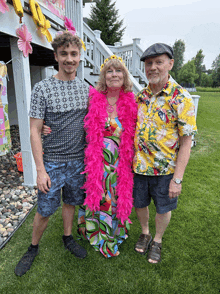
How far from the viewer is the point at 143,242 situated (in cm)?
213

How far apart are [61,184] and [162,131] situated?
0.95 meters

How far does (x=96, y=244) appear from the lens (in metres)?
2.08

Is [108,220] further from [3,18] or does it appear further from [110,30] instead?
[110,30]

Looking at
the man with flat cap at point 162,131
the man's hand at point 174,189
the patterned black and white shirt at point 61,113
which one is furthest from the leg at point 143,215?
the patterned black and white shirt at point 61,113

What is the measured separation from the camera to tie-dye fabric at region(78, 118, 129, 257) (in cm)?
182

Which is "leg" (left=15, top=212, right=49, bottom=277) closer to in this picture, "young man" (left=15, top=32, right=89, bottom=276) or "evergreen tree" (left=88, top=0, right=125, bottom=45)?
"young man" (left=15, top=32, right=89, bottom=276)

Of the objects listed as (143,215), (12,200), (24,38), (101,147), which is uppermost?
(24,38)

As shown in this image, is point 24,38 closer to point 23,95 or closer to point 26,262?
point 23,95

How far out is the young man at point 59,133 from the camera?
159 centimetres

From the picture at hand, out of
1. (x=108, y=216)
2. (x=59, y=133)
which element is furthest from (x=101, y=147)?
(x=108, y=216)

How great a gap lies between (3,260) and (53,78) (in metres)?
1.76

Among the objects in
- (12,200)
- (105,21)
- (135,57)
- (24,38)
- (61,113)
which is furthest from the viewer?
(105,21)

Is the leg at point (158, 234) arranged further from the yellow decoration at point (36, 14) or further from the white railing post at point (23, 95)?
the yellow decoration at point (36, 14)

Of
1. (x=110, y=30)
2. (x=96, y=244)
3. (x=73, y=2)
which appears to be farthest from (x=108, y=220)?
(x=110, y=30)
